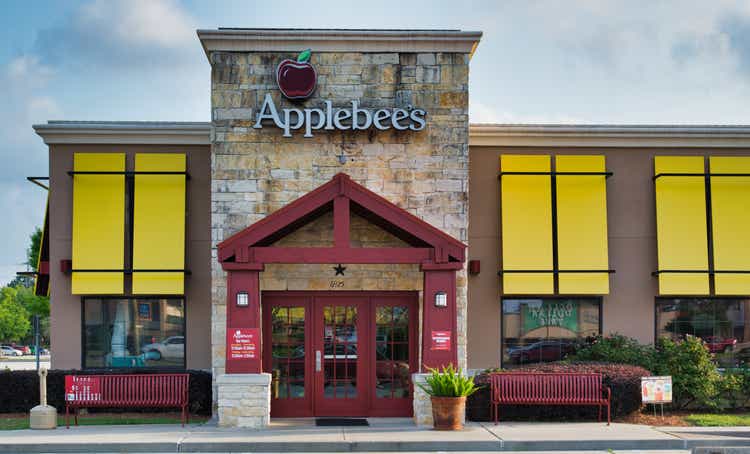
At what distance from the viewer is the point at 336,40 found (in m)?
15.5

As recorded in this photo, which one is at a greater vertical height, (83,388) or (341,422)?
(83,388)

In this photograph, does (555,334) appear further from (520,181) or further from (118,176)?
(118,176)

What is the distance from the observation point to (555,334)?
18141 mm

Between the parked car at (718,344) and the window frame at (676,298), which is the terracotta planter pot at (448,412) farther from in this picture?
the parked car at (718,344)

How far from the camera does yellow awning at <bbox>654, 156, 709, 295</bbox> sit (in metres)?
18.2

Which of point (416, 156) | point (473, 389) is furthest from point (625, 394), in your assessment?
point (416, 156)

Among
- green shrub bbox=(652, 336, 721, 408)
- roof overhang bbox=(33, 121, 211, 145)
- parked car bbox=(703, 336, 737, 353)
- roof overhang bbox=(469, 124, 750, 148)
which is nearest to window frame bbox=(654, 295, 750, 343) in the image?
parked car bbox=(703, 336, 737, 353)

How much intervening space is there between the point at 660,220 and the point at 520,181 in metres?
3.45

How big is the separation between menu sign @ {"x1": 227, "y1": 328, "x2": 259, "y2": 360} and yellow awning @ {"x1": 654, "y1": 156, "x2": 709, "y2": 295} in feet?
32.0

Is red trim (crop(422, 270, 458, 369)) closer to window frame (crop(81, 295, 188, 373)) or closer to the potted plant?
the potted plant

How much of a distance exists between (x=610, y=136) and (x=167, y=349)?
11.5 metres

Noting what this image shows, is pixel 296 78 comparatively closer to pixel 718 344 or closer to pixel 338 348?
pixel 338 348

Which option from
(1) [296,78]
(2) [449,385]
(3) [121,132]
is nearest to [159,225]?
(3) [121,132]

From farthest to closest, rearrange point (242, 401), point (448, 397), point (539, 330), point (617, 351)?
1. point (539, 330)
2. point (617, 351)
3. point (242, 401)
4. point (448, 397)
